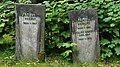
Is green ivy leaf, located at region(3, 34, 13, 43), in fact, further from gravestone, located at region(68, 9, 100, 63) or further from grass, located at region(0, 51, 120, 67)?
gravestone, located at region(68, 9, 100, 63)

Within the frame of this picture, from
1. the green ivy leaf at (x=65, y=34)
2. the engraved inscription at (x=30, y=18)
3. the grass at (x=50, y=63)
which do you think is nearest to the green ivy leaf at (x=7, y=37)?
the grass at (x=50, y=63)

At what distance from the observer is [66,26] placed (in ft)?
22.1

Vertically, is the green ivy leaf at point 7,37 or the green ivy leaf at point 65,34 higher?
the green ivy leaf at point 65,34

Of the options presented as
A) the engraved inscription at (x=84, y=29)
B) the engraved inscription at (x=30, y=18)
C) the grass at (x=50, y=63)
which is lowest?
the grass at (x=50, y=63)

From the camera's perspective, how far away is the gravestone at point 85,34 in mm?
6152

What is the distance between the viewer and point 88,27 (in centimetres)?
619

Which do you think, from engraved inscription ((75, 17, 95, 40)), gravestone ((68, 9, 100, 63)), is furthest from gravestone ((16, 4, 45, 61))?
engraved inscription ((75, 17, 95, 40))

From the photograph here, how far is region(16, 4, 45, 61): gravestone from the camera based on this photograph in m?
6.18

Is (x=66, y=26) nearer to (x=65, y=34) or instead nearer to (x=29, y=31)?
(x=65, y=34)

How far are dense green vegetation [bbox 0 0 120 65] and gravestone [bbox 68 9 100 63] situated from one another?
192 millimetres

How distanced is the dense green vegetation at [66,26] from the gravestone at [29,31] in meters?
0.39

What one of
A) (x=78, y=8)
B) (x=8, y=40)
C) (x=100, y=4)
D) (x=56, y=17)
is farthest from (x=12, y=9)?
(x=100, y=4)

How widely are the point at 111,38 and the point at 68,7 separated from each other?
122 centimetres

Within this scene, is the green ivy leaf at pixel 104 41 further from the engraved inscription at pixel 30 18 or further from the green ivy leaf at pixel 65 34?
the engraved inscription at pixel 30 18
